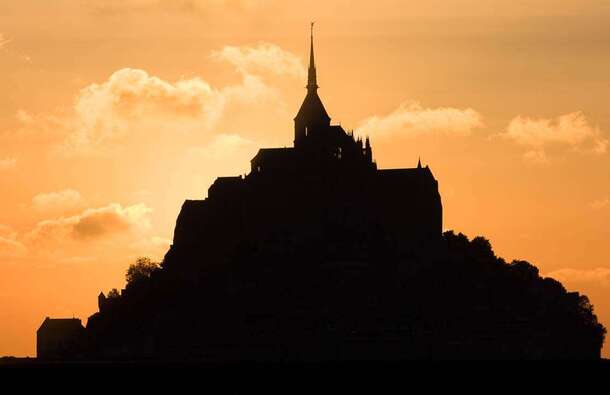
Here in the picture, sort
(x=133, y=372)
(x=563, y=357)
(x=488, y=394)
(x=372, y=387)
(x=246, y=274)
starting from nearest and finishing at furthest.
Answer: (x=488, y=394)
(x=372, y=387)
(x=133, y=372)
(x=563, y=357)
(x=246, y=274)

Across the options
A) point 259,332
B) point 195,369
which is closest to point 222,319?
point 259,332

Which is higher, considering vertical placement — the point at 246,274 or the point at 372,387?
the point at 246,274

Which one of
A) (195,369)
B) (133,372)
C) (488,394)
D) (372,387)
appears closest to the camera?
(488,394)

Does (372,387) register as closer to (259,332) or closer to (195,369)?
(195,369)

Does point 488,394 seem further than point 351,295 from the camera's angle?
No

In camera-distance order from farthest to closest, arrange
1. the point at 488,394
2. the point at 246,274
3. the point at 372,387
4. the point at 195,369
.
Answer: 1. the point at 246,274
2. the point at 195,369
3. the point at 372,387
4. the point at 488,394

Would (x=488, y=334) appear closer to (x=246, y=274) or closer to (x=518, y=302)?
(x=518, y=302)

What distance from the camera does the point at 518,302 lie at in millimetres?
190250

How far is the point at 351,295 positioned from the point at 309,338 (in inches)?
419

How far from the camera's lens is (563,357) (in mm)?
184375

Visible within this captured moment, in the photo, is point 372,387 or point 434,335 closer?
point 372,387

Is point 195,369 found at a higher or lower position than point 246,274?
lower

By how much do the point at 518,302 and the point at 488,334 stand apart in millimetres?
6130

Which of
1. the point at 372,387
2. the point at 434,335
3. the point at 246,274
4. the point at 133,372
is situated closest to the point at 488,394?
the point at 372,387
